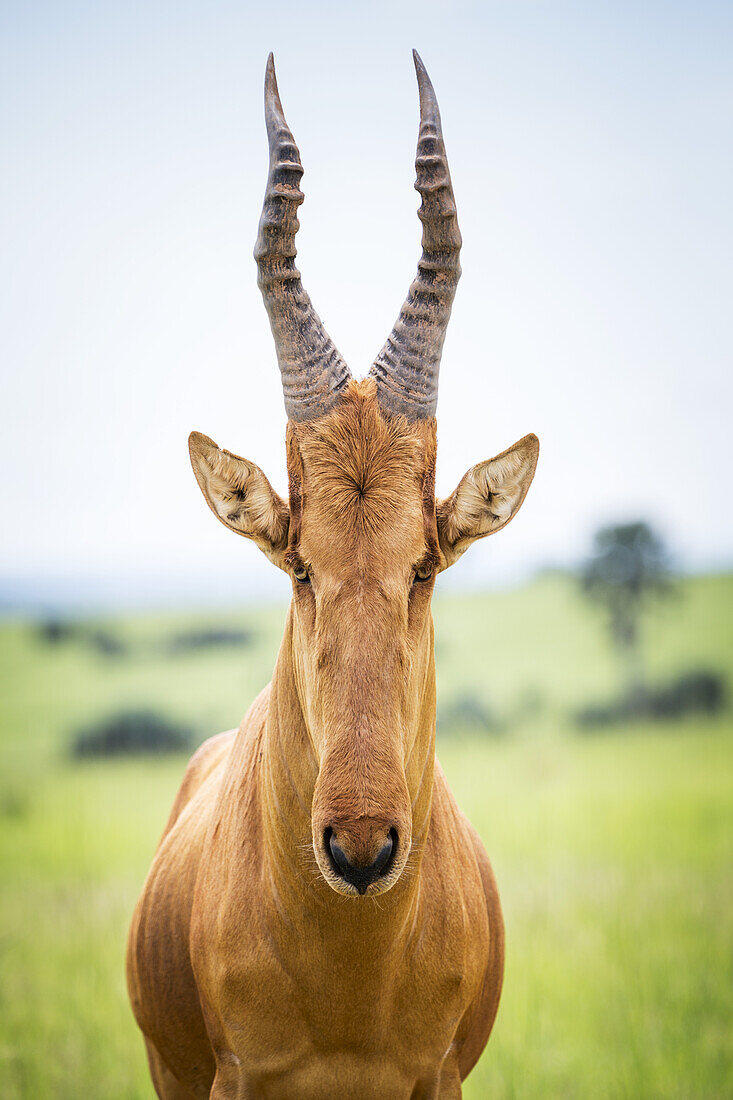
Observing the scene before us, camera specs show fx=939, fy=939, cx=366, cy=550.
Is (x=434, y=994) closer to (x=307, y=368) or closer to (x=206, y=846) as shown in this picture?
(x=206, y=846)

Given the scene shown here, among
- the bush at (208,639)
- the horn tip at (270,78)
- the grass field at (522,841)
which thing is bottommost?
the grass field at (522,841)

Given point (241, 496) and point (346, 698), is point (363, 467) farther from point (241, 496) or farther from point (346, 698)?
point (346, 698)

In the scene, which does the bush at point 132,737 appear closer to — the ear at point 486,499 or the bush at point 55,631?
the bush at point 55,631

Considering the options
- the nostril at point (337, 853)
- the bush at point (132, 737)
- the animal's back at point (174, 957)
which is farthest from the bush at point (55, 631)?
the nostril at point (337, 853)

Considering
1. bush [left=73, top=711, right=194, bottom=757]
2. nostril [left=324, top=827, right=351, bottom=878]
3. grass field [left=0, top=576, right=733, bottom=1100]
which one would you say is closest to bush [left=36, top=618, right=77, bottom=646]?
grass field [left=0, top=576, right=733, bottom=1100]

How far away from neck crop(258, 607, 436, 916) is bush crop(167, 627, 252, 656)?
65.8 ft

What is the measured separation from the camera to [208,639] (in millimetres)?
25219

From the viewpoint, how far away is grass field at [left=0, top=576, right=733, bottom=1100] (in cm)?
925

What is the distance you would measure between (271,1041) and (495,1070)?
604cm

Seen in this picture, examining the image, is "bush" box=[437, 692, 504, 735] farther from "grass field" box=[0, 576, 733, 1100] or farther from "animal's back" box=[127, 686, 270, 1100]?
"animal's back" box=[127, 686, 270, 1100]

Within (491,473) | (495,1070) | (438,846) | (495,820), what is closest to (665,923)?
(495,820)

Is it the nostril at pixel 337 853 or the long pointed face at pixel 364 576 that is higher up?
the long pointed face at pixel 364 576

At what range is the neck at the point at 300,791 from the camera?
3.68 m

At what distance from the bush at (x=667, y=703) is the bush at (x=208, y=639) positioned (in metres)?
9.10
